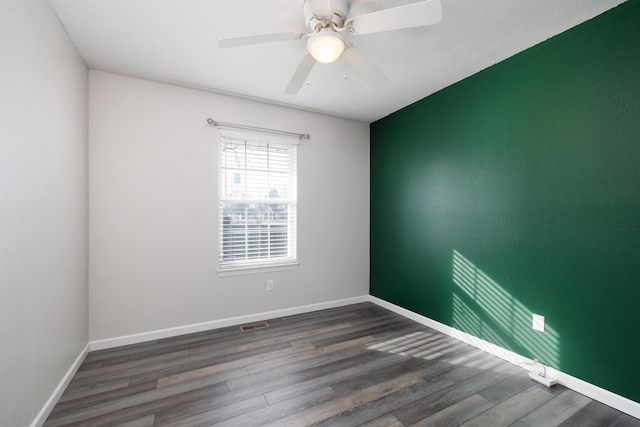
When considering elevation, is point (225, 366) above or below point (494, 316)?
below

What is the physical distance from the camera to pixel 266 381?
6.64ft

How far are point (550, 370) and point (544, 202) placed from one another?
4.22ft

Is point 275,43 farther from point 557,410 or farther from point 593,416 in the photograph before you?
point 593,416

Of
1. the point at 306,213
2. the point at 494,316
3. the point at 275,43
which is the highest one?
the point at 275,43

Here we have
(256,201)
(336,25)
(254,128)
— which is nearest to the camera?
(336,25)

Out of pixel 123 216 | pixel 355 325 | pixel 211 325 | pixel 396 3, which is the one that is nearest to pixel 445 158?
pixel 396 3

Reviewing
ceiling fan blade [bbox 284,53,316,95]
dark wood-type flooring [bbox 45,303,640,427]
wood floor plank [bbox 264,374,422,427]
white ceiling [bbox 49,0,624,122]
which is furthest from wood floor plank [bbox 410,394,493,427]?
white ceiling [bbox 49,0,624,122]

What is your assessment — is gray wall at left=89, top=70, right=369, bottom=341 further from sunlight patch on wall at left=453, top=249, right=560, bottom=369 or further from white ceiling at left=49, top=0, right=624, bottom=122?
sunlight patch on wall at left=453, top=249, right=560, bottom=369

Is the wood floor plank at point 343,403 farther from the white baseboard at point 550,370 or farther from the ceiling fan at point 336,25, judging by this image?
the ceiling fan at point 336,25

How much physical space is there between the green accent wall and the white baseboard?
54 mm

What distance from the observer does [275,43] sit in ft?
6.97

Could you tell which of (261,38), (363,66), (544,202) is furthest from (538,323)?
(261,38)

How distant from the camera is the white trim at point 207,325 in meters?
2.54

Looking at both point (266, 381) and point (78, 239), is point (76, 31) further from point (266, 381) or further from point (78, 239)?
point (266, 381)
